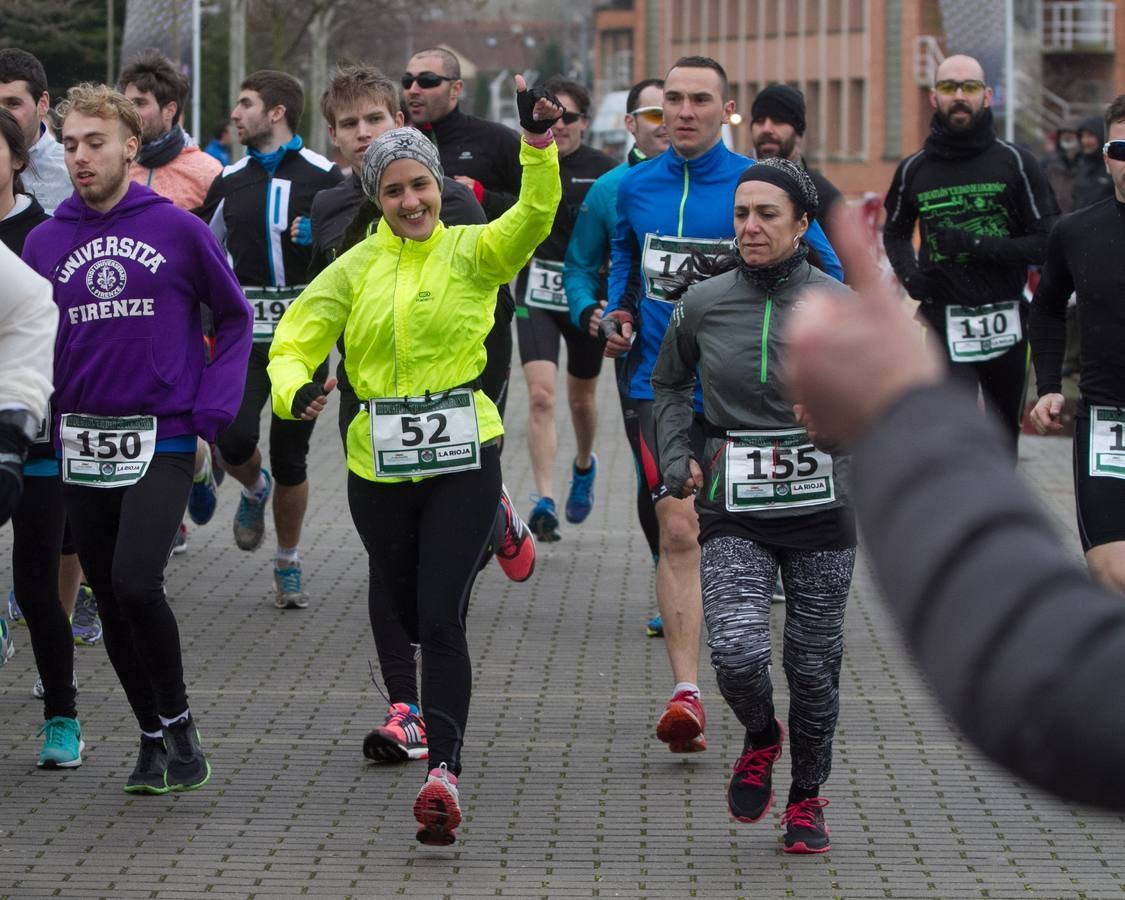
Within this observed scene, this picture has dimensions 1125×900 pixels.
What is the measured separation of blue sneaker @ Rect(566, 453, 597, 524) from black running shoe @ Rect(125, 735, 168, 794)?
493cm

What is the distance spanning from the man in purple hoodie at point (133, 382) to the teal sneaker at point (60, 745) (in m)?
0.34

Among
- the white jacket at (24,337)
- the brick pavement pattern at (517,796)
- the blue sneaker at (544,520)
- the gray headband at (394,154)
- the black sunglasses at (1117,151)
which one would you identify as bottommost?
the brick pavement pattern at (517,796)

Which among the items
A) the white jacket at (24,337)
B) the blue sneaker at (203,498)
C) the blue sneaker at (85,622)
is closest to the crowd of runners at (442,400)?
the white jacket at (24,337)

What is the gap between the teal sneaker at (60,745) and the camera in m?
6.27

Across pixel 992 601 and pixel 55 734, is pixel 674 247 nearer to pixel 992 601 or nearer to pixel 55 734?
pixel 55 734

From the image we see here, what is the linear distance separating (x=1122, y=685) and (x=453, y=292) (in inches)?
169

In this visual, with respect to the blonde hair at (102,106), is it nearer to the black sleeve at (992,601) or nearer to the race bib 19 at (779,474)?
the race bib 19 at (779,474)

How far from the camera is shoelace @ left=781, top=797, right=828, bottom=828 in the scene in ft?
18.0

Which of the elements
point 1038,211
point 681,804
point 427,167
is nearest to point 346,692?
point 681,804

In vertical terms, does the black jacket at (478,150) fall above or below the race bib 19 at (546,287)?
above

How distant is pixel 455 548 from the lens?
5.54m

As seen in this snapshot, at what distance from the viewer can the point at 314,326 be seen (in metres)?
5.73

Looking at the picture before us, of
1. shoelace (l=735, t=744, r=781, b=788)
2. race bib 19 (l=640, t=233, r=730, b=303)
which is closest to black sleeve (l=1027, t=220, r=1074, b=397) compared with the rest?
race bib 19 (l=640, t=233, r=730, b=303)

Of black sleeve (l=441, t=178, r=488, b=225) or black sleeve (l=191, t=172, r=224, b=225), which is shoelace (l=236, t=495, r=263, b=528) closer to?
black sleeve (l=191, t=172, r=224, b=225)
